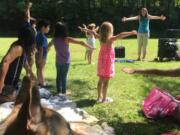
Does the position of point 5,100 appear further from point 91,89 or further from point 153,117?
point 91,89

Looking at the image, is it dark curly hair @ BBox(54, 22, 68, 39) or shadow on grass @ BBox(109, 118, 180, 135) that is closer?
shadow on grass @ BBox(109, 118, 180, 135)

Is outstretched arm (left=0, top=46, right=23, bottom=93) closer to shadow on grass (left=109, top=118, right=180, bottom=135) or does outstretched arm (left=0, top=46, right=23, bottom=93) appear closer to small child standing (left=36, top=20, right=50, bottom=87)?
shadow on grass (left=109, top=118, right=180, bottom=135)

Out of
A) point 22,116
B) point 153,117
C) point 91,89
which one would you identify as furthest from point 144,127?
point 22,116

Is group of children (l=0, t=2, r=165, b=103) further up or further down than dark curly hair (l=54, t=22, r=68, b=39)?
further down

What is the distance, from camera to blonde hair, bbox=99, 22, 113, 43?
873cm

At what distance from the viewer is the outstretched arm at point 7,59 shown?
691cm

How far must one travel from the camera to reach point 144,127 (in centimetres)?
746

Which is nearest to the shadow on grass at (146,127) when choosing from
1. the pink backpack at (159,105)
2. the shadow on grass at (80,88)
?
the pink backpack at (159,105)

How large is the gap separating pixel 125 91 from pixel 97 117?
7.74 feet

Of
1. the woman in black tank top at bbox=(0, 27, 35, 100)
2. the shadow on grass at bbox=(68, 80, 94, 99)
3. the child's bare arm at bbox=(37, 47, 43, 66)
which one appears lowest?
the shadow on grass at bbox=(68, 80, 94, 99)

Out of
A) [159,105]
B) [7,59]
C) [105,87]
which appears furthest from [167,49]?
[7,59]

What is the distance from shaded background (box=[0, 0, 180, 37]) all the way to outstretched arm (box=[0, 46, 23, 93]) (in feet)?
97.4

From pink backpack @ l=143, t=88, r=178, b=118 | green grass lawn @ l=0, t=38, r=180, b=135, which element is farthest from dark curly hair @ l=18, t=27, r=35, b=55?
pink backpack @ l=143, t=88, r=178, b=118

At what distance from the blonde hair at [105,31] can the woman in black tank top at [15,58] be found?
1574 millimetres
